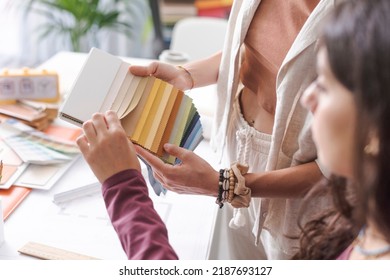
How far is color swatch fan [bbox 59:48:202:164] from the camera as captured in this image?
0.93m

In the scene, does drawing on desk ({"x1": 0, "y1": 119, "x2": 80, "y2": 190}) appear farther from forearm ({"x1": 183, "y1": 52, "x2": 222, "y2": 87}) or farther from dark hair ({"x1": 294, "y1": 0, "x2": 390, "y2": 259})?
dark hair ({"x1": 294, "y1": 0, "x2": 390, "y2": 259})

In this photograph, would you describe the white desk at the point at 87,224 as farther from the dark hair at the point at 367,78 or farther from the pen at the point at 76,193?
the dark hair at the point at 367,78

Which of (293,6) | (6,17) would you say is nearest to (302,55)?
(293,6)

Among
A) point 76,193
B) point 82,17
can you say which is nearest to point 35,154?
point 76,193

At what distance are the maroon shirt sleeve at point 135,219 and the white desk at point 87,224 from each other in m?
0.25

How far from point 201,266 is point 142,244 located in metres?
0.17

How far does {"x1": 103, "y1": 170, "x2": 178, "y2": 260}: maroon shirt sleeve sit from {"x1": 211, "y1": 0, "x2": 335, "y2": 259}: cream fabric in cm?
35

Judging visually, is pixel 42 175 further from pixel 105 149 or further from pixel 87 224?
pixel 105 149

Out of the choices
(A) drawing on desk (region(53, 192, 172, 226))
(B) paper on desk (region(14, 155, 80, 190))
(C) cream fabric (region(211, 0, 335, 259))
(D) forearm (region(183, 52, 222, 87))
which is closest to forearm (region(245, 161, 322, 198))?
(C) cream fabric (region(211, 0, 335, 259))

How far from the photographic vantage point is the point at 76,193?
1.16 meters

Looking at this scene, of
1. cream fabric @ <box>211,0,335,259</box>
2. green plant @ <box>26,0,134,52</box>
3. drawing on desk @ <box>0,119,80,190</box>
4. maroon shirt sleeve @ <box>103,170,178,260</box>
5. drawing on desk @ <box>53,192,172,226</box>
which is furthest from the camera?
green plant @ <box>26,0,134,52</box>

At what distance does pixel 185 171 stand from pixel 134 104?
0.17 meters

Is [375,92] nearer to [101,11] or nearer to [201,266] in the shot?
[201,266]

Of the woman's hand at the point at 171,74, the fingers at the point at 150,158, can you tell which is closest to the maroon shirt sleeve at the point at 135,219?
the fingers at the point at 150,158
